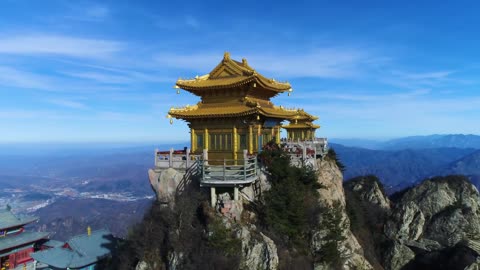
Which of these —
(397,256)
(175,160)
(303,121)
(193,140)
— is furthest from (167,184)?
(303,121)

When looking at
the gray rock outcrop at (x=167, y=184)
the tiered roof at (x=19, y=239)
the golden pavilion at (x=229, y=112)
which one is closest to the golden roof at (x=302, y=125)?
the golden pavilion at (x=229, y=112)

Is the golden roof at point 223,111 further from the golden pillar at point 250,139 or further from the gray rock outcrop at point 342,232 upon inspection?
the gray rock outcrop at point 342,232

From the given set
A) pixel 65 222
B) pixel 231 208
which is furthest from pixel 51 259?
pixel 65 222

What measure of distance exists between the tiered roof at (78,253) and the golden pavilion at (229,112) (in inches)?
430

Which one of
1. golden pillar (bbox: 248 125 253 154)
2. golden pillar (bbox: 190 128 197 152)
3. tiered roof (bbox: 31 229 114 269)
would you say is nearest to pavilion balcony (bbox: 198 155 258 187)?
golden pillar (bbox: 248 125 253 154)

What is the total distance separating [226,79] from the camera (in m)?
26.6

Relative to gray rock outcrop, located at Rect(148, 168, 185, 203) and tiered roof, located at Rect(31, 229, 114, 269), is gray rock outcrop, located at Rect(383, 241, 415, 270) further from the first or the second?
tiered roof, located at Rect(31, 229, 114, 269)

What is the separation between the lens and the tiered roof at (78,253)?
88.4 ft

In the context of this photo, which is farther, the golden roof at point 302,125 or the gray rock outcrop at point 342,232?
the golden roof at point 302,125

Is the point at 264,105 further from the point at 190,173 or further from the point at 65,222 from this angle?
the point at 65,222

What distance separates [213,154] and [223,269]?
33.3 ft

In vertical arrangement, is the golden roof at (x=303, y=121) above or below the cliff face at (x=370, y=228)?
above

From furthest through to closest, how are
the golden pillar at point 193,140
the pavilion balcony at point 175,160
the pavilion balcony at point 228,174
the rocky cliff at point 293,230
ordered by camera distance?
the golden pillar at point 193,140 → the pavilion balcony at point 175,160 → the pavilion balcony at point 228,174 → the rocky cliff at point 293,230

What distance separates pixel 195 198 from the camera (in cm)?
2164
